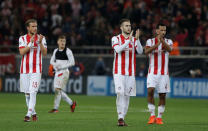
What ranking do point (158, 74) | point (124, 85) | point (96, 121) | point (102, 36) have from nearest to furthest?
point (124, 85), point (158, 74), point (96, 121), point (102, 36)

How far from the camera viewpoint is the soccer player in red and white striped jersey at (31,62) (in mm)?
13438

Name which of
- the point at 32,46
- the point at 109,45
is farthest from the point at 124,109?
the point at 109,45

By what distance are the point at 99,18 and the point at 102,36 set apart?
4.54 ft

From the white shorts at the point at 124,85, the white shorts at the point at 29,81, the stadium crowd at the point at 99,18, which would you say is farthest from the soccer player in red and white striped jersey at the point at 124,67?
the stadium crowd at the point at 99,18

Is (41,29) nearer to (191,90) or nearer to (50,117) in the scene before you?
(191,90)

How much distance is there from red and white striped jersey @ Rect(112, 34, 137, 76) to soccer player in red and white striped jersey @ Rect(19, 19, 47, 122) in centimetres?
169

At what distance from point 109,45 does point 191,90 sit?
461 cm

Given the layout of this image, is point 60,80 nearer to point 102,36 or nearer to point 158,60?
point 158,60

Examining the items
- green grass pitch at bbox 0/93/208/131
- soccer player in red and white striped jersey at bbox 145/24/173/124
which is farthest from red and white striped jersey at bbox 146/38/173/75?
green grass pitch at bbox 0/93/208/131

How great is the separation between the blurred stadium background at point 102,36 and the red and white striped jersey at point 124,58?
11.8m

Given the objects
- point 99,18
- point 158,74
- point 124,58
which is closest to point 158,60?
point 158,74

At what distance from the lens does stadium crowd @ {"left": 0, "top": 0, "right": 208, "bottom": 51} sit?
2702 centimetres

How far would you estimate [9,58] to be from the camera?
28.8m

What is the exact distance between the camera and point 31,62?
534 inches
